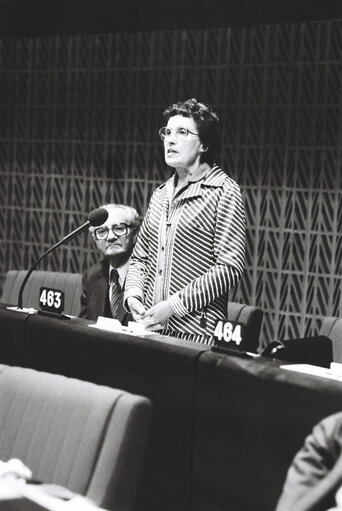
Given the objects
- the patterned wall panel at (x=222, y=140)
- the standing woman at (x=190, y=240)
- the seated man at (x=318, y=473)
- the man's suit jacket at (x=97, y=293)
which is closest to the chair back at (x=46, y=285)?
the man's suit jacket at (x=97, y=293)

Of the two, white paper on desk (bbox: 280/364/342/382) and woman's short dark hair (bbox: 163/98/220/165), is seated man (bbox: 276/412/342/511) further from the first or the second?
woman's short dark hair (bbox: 163/98/220/165)

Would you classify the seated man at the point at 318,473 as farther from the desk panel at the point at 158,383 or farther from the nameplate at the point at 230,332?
the desk panel at the point at 158,383

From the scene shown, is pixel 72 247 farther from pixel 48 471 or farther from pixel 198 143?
pixel 48 471

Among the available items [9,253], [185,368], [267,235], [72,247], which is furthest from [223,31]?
[185,368]

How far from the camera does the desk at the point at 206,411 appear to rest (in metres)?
2.30

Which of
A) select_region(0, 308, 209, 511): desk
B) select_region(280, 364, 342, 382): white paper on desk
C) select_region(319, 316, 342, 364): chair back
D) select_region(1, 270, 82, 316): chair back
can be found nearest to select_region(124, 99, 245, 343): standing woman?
select_region(0, 308, 209, 511): desk

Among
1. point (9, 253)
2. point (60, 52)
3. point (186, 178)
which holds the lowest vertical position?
point (9, 253)

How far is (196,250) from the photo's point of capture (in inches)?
131

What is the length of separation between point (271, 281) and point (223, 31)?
5.55 ft

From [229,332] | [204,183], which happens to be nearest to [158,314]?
[204,183]

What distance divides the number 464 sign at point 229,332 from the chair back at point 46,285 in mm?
2546

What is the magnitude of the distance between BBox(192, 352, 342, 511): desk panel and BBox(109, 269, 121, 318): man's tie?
56.5 inches

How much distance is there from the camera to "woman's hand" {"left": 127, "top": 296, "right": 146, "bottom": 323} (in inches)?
132

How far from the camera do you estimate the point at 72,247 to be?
22.9 ft
